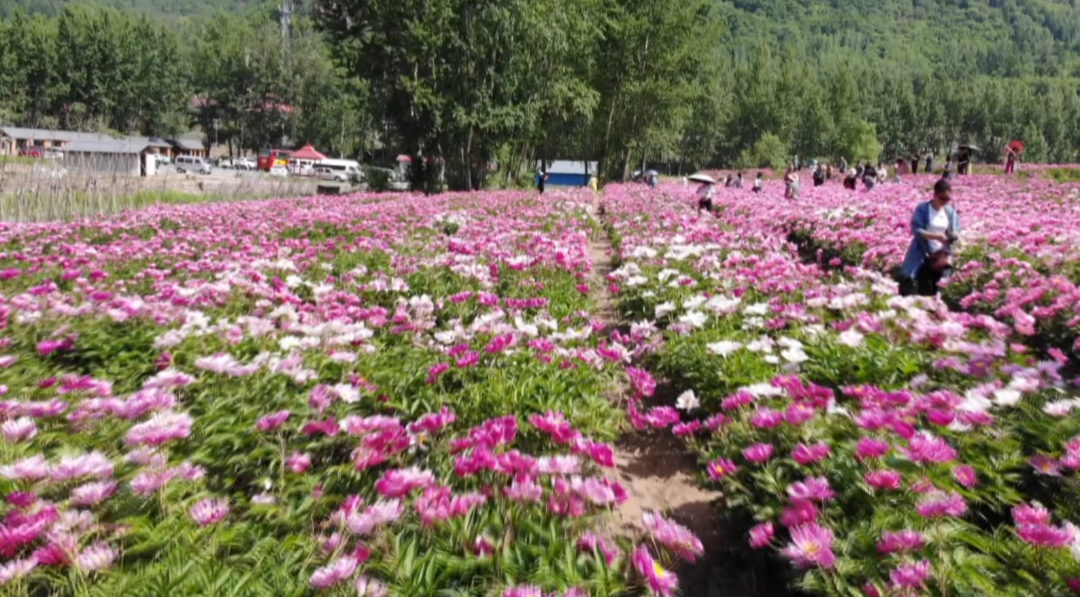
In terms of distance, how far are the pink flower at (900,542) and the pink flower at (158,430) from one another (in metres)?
2.70

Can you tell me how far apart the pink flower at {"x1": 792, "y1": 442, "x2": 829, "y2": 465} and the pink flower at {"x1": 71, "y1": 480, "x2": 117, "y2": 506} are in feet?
8.85

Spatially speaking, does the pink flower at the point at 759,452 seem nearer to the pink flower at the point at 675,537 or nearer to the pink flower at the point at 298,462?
the pink flower at the point at 675,537

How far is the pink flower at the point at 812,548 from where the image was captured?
2.09 metres

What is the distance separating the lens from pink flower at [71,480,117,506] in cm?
206

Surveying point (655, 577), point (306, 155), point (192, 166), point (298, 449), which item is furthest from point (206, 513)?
point (306, 155)

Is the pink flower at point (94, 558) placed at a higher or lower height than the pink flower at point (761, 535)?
higher

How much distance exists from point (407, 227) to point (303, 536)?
9185 millimetres

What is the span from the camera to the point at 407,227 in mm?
11141

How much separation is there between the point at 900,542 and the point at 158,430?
280cm

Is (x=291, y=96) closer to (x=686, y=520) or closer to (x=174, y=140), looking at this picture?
(x=174, y=140)

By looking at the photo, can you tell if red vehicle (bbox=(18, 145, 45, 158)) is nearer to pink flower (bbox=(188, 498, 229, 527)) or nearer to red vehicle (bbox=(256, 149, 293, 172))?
pink flower (bbox=(188, 498, 229, 527))

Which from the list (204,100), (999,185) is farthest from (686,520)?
(204,100)

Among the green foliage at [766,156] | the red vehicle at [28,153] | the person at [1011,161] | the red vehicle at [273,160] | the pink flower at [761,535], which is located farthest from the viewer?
the red vehicle at [273,160]

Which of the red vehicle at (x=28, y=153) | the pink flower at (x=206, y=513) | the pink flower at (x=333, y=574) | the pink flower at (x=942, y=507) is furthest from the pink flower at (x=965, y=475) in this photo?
the red vehicle at (x=28, y=153)
